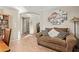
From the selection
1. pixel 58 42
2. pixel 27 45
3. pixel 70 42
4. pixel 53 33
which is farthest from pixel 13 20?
pixel 70 42

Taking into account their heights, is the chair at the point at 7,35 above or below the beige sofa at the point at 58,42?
above

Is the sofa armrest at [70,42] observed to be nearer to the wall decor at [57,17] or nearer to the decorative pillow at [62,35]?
the decorative pillow at [62,35]

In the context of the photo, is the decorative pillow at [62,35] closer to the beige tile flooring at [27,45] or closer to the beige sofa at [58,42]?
the beige sofa at [58,42]

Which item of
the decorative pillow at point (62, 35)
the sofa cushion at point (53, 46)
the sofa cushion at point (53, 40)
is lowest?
the sofa cushion at point (53, 46)

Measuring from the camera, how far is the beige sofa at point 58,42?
186 cm

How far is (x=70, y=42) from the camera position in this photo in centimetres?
185

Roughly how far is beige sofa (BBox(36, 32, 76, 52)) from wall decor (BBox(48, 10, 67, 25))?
0.27 m

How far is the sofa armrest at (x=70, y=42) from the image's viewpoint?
1850 millimetres

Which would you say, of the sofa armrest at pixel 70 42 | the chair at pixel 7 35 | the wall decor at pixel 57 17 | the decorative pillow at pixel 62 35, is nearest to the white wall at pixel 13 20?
the chair at pixel 7 35

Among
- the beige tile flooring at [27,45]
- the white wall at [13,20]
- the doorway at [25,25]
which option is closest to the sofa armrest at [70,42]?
the beige tile flooring at [27,45]

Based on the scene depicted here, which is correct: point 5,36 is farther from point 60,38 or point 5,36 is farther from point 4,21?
point 60,38

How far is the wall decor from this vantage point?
1886mm
